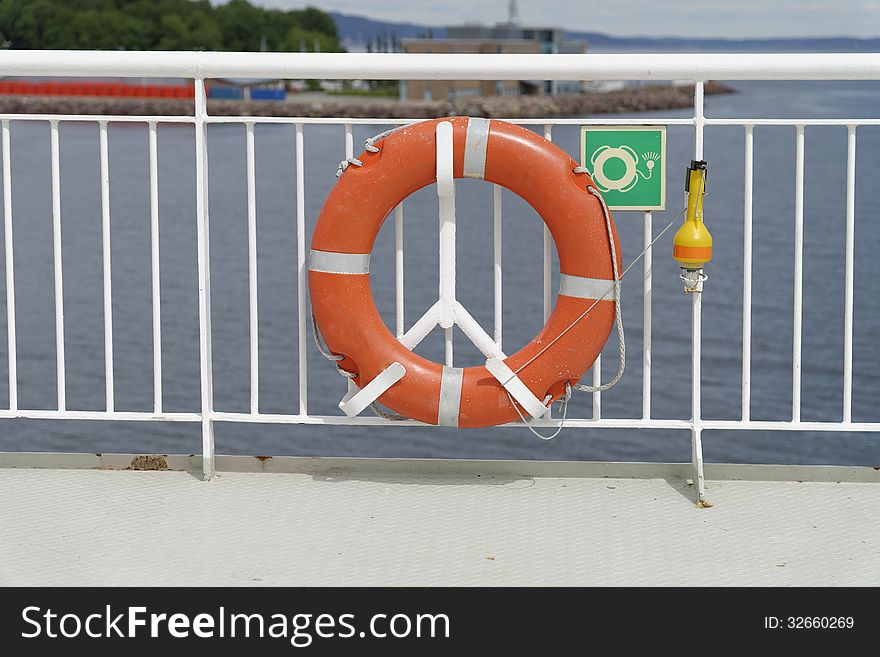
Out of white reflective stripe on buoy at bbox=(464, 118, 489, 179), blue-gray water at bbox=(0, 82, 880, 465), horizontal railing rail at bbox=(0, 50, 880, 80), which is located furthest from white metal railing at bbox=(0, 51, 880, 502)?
blue-gray water at bbox=(0, 82, 880, 465)

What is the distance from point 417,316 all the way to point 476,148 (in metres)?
10.7

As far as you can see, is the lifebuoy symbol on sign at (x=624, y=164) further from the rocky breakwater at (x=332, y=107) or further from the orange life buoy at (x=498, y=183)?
the rocky breakwater at (x=332, y=107)

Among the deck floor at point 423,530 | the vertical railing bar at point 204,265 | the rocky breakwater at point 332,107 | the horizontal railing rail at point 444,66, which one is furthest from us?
the rocky breakwater at point 332,107

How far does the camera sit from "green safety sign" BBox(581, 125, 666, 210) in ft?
9.20

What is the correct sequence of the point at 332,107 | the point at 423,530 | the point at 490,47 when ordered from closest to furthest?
1. the point at 423,530
2. the point at 332,107
3. the point at 490,47

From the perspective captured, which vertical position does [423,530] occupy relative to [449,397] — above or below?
below

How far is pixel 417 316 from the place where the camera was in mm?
13453

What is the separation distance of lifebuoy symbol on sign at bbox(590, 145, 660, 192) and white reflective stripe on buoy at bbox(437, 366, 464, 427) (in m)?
0.56

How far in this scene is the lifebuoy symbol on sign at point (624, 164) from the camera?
2828 millimetres

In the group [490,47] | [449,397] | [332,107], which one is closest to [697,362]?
[449,397]

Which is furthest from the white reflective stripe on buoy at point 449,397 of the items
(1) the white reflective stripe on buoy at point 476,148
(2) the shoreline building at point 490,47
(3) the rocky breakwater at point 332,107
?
(2) the shoreline building at point 490,47

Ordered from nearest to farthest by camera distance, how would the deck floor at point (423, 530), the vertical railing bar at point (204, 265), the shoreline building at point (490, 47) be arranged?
the deck floor at point (423, 530)
the vertical railing bar at point (204, 265)
the shoreline building at point (490, 47)

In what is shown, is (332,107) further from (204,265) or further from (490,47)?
(204,265)

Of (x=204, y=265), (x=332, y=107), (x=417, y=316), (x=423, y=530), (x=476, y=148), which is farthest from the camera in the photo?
(x=332, y=107)
